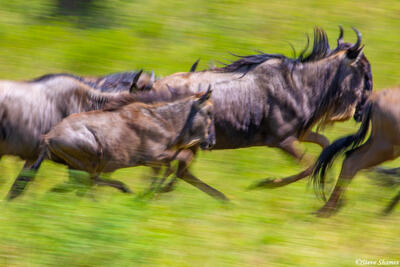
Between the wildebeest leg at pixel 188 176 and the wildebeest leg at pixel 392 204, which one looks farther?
the wildebeest leg at pixel 188 176

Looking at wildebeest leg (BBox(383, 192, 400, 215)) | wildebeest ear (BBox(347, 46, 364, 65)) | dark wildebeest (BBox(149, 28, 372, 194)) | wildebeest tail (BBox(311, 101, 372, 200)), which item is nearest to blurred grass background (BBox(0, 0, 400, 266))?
wildebeest leg (BBox(383, 192, 400, 215))

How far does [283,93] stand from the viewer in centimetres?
736

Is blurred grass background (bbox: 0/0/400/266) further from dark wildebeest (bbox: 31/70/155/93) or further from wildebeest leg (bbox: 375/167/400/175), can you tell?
dark wildebeest (bbox: 31/70/155/93)

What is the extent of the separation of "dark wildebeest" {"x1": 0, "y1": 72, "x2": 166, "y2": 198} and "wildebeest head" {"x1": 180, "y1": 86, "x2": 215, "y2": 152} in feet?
1.61

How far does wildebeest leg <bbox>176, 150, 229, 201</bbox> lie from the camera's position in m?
6.53

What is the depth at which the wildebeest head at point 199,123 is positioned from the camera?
642 cm

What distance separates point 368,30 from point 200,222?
269 inches

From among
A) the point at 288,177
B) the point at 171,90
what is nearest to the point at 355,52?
the point at 288,177

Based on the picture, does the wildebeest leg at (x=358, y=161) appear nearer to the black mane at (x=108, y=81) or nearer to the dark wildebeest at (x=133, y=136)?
the dark wildebeest at (x=133, y=136)

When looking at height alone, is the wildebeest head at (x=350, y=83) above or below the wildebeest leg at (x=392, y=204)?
above

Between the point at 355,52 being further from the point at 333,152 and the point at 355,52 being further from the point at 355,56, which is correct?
the point at 333,152

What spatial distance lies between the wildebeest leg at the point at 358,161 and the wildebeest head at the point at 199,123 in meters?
1.22

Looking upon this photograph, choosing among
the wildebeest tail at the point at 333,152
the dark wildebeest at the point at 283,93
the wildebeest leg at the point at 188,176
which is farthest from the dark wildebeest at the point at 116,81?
the wildebeest tail at the point at 333,152

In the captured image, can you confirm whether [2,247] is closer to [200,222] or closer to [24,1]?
[200,222]
